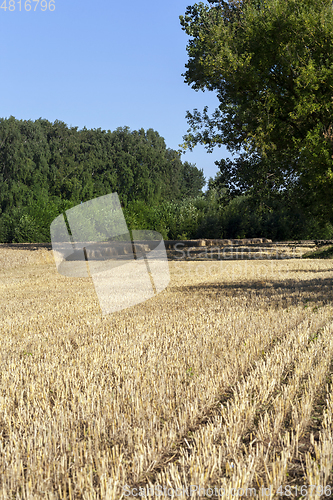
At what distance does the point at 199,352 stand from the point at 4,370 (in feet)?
7.35

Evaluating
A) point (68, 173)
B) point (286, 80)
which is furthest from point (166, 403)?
point (68, 173)

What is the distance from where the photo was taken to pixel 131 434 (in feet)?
9.47

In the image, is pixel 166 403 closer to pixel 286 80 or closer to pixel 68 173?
pixel 286 80

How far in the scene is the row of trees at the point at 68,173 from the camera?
40344mm

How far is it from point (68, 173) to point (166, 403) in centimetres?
6040

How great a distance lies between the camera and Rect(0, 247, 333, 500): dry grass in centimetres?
244

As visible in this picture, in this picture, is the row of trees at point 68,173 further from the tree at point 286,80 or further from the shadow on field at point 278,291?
the shadow on field at point 278,291

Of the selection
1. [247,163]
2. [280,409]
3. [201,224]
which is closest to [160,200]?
[201,224]

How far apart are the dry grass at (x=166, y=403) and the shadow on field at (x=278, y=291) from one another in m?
1.06

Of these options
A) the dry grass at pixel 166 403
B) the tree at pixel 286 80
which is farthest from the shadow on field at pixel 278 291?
the tree at pixel 286 80

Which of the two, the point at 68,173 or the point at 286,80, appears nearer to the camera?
the point at 286,80

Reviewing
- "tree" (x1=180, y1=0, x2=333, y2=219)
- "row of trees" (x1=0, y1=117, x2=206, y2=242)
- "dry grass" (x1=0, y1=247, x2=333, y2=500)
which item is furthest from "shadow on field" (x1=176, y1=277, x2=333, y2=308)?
"row of trees" (x1=0, y1=117, x2=206, y2=242)

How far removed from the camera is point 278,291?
32.5 ft

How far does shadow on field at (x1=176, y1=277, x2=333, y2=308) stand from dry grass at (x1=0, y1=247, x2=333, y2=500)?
106 centimetres
